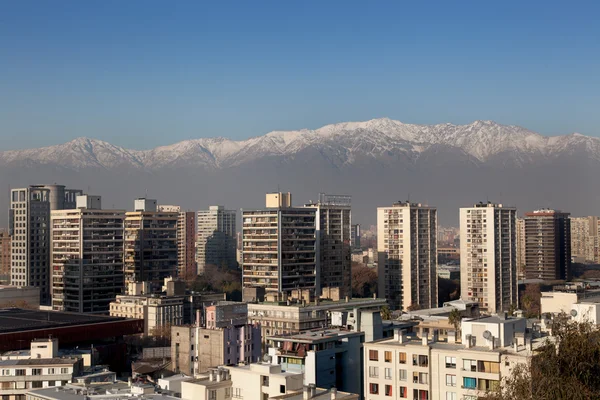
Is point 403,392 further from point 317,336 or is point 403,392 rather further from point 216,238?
point 216,238

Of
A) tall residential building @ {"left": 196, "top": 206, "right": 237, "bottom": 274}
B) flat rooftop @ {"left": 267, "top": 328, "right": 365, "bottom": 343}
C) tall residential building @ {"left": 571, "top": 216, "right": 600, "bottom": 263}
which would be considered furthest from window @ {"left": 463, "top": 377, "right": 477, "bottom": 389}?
tall residential building @ {"left": 571, "top": 216, "right": 600, "bottom": 263}

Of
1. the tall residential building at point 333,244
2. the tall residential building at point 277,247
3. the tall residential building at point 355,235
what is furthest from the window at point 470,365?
the tall residential building at point 355,235

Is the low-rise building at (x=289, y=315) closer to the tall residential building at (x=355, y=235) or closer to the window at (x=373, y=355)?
the window at (x=373, y=355)

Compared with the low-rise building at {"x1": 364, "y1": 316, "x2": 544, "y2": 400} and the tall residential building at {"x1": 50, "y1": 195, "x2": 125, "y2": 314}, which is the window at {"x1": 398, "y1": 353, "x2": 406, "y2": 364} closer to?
the low-rise building at {"x1": 364, "y1": 316, "x2": 544, "y2": 400}

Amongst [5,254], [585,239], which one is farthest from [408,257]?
[585,239]

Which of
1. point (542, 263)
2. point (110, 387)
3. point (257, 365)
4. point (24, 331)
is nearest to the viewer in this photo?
point (257, 365)

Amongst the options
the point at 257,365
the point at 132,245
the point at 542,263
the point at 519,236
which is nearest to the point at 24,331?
the point at 257,365

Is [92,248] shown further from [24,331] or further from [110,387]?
[110,387]
